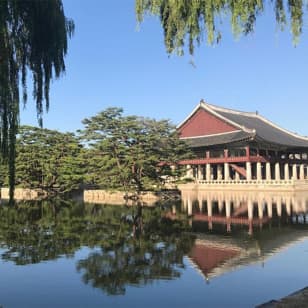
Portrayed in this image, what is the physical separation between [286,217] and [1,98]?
1666cm

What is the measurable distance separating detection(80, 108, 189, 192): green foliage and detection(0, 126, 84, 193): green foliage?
4886mm

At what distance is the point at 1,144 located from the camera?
6684 millimetres

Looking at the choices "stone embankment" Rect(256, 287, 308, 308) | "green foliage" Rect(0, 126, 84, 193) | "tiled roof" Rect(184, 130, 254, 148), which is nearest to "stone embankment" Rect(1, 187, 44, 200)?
"green foliage" Rect(0, 126, 84, 193)

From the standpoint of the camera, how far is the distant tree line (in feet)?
105

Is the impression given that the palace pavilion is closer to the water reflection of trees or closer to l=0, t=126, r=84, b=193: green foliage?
l=0, t=126, r=84, b=193: green foliage

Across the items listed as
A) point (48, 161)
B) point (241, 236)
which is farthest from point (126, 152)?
point (241, 236)

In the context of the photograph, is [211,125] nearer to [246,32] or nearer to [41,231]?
A: [41,231]

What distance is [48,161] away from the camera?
38562mm

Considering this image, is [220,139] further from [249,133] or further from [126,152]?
[126,152]

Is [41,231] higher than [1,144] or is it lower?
lower

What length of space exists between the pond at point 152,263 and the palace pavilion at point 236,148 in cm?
2751

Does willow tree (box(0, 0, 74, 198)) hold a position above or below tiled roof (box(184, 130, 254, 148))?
below

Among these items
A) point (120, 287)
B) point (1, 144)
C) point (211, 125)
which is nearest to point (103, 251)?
point (120, 287)

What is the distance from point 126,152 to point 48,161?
10691 millimetres
